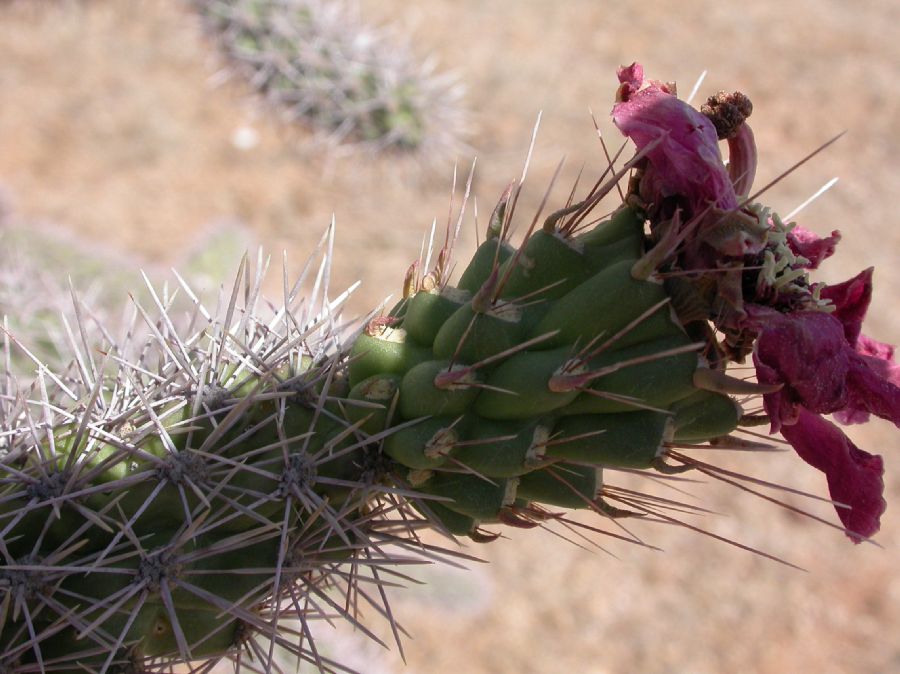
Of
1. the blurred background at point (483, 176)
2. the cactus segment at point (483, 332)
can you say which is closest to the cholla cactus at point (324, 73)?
the blurred background at point (483, 176)

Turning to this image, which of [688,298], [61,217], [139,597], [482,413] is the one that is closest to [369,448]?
[482,413]

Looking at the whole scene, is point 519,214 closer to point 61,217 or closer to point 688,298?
point 61,217

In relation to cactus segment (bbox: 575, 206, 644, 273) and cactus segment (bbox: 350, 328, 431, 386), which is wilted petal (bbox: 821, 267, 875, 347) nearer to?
cactus segment (bbox: 575, 206, 644, 273)

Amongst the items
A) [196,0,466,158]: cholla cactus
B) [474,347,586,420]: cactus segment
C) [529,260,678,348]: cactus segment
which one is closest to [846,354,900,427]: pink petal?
[529,260,678,348]: cactus segment

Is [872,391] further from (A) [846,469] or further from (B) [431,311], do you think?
(B) [431,311]

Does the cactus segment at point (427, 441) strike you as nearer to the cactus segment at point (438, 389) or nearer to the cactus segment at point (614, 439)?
the cactus segment at point (438, 389)

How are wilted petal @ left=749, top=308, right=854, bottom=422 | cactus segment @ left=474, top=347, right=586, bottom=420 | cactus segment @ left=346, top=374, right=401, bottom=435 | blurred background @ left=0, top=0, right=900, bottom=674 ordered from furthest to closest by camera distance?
blurred background @ left=0, top=0, right=900, bottom=674 → cactus segment @ left=346, top=374, right=401, bottom=435 → cactus segment @ left=474, top=347, right=586, bottom=420 → wilted petal @ left=749, top=308, right=854, bottom=422
